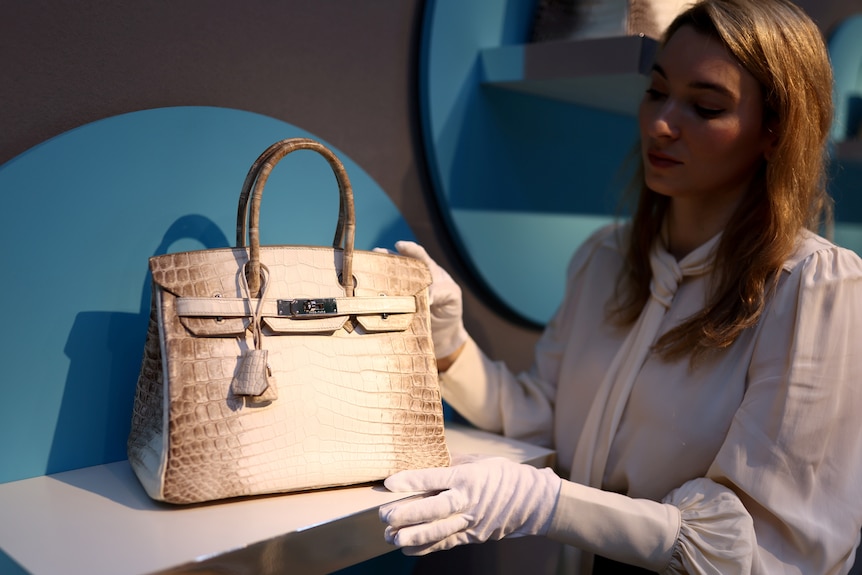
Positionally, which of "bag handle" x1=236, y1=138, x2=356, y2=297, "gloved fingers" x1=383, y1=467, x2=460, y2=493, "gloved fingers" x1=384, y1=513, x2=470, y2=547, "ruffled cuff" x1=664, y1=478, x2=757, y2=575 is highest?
"bag handle" x1=236, y1=138, x2=356, y2=297

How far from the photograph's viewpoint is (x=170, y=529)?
675 mm

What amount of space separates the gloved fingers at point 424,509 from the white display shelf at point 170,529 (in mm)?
22

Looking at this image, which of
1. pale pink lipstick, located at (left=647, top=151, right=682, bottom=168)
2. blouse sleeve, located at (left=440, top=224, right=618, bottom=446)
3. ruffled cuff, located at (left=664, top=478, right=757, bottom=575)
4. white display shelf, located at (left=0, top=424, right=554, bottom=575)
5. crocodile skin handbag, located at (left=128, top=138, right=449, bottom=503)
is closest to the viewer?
white display shelf, located at (left=0, top=424, right=554, bottom=575)

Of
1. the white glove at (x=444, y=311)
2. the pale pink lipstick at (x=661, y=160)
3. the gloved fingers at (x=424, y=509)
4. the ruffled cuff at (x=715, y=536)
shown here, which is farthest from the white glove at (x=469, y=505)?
the pale pink lipstick at (x=661, y=160)

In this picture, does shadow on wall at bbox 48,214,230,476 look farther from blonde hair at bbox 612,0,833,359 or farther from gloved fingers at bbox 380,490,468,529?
blonde hair at bbox 612,0,833,359

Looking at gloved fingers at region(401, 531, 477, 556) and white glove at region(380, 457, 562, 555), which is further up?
white glove at region(380, 457, 562, 555)

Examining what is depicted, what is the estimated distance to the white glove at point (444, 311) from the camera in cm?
105

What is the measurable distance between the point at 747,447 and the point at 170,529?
2.08 feet

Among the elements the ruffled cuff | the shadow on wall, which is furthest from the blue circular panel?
the ruffled cuff

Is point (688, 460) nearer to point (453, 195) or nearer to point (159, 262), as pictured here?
point (453, 195)

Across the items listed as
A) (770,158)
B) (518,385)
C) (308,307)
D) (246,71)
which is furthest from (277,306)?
(770,158)

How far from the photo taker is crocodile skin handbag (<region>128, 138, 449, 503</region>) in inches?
28.4

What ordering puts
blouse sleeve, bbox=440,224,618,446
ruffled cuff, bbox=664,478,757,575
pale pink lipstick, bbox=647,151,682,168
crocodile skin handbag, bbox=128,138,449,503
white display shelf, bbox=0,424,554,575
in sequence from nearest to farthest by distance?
white display shelf, bbox=0,424,554,575
crocodile skin handbag, bbox=128,138,449,503
ruffled cuff, bbox=664,478,757,575
pale pink lipstick, bbox=647,151,682,168
blouse sleeve, bbox=440,224,618,446

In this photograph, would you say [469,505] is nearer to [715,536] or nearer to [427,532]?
[427,532]
